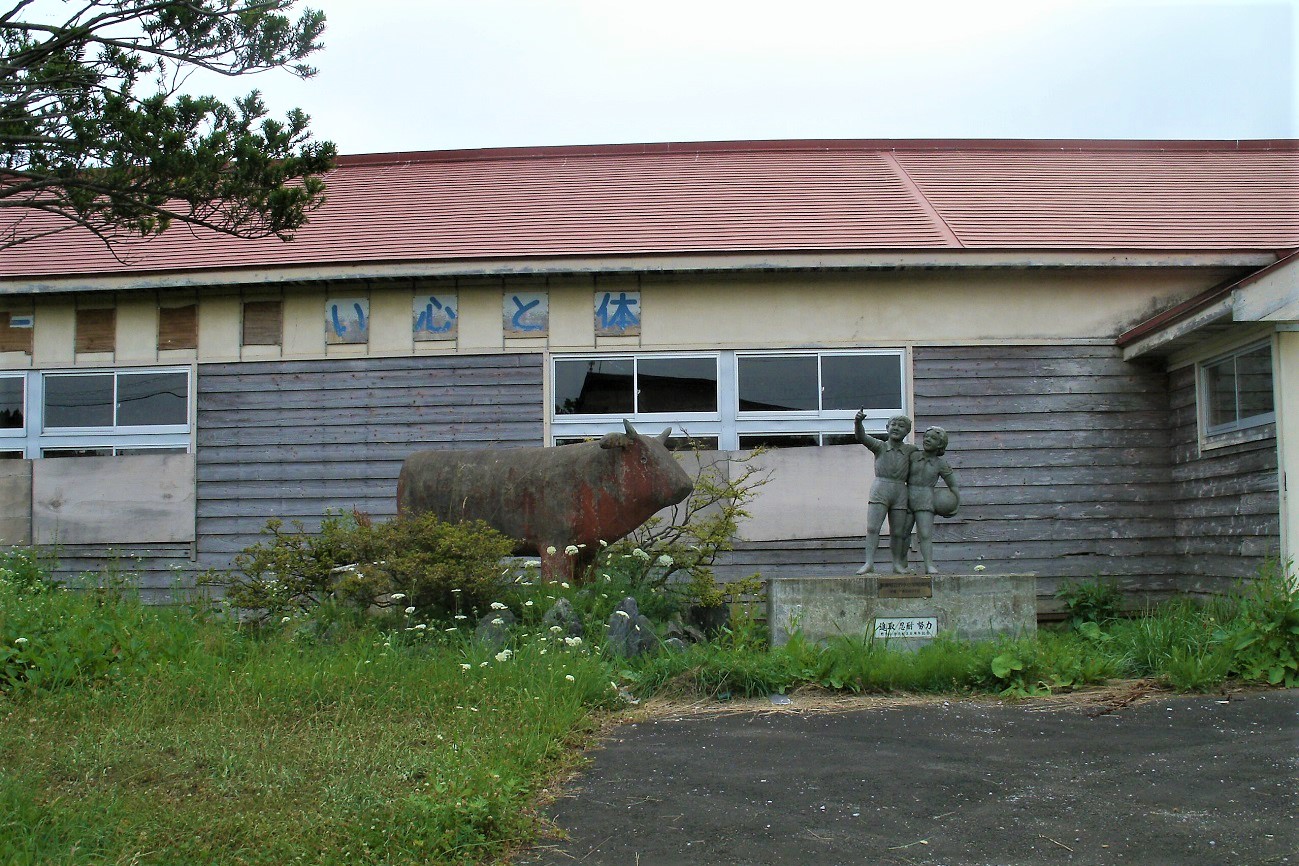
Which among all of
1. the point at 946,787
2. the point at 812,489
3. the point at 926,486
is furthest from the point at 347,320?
the point at 946,787

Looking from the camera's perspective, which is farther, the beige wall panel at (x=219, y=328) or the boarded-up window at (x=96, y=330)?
the boarded-up window at (x=96, y=330)

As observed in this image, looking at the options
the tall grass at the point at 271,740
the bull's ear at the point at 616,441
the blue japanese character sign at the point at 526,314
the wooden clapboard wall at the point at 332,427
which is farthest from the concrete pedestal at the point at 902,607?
the blue japanese character sign at the point at 526,314

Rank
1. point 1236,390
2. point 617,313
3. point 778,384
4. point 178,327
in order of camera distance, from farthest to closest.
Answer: point 178,327
point 617,313
point 778,384
point 1236,390

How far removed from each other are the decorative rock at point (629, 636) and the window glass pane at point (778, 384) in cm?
376

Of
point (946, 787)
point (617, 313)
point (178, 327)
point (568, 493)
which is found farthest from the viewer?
point (178, 327)

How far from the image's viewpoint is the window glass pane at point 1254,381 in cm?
893

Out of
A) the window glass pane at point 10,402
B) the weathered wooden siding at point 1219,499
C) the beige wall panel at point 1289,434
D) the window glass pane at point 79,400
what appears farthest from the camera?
the window glass pane at point 10,402

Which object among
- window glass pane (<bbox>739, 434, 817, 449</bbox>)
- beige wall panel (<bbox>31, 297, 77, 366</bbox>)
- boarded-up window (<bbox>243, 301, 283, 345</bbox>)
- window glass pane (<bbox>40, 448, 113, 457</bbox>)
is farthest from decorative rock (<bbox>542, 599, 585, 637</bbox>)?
beige wall panel (<bbox>31, 297, 77, 366</bbox>)

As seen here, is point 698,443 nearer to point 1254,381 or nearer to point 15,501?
point 1254,381

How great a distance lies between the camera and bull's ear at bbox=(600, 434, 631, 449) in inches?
333

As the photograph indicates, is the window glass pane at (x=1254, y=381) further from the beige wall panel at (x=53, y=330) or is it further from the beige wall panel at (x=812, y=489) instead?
the beige wall panel at (x=53, y=330)

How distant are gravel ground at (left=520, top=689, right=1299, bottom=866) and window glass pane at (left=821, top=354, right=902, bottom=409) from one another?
14.7 ft

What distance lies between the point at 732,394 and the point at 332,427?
4.01 m

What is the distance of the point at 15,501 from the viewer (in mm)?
11188
